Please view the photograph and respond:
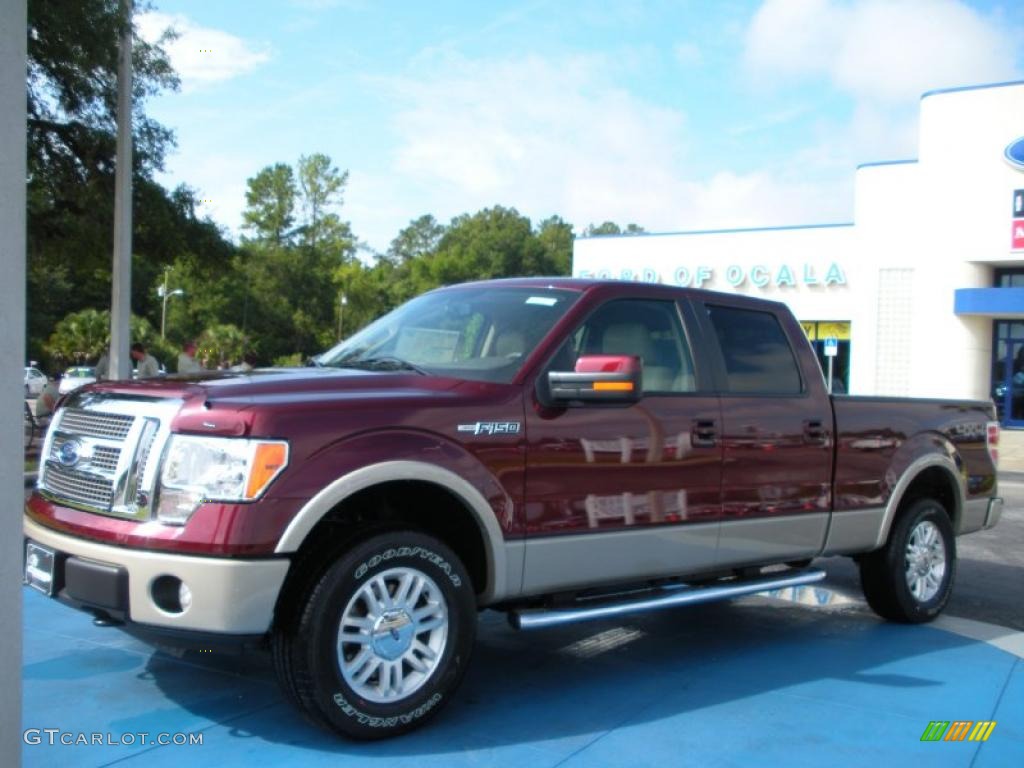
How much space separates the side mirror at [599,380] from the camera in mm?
4445

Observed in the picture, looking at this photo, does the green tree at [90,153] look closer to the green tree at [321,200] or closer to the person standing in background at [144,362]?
the person standing in background at [144,362]

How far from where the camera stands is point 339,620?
3881 mm

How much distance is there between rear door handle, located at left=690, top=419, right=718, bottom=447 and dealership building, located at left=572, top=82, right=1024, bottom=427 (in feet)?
79.4

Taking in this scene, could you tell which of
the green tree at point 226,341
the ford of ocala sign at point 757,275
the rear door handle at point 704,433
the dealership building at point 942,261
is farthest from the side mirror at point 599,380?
the green tree at point 226,341

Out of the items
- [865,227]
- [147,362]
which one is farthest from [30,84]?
[865,227]

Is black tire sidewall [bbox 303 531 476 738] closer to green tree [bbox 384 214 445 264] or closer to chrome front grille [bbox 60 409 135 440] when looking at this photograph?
chrome front grille [bbox 60 409 135 440]

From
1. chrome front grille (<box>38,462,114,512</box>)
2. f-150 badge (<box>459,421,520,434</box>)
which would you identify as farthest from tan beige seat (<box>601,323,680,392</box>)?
chrome front grille (<box>38,462,114,512</box>)

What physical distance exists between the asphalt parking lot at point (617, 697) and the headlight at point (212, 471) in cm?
97

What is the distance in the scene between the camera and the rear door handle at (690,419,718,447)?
202 inches

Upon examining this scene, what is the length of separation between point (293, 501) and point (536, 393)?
4.16ft

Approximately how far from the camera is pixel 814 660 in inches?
222

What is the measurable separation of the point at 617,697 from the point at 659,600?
488mm

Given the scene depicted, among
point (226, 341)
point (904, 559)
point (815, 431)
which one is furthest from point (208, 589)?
point (226, 341)

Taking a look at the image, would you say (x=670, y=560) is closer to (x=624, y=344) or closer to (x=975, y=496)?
(x=624, y=344)
